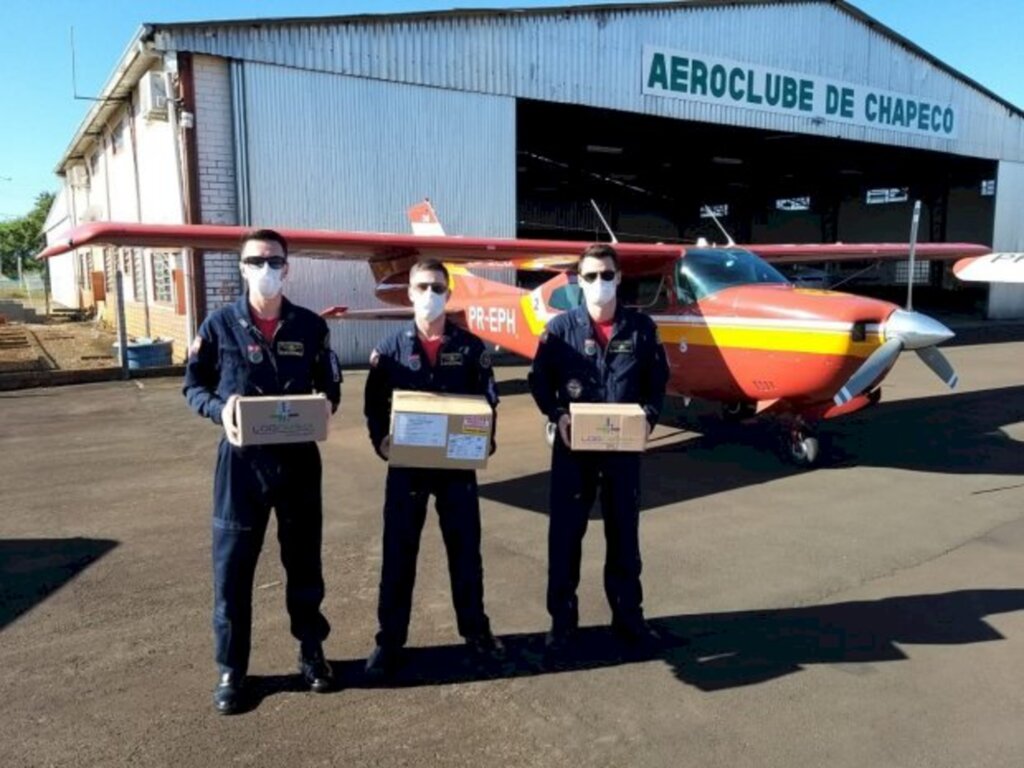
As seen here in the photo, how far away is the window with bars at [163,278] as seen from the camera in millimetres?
17062

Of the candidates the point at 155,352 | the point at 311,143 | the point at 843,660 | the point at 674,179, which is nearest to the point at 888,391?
the point at 843,660

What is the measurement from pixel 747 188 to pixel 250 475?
128 ft

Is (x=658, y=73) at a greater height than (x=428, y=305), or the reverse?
(x=658, y=73)

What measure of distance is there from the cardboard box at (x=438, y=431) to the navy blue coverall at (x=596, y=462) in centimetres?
48

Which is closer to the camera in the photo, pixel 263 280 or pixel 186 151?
pixel 263 280

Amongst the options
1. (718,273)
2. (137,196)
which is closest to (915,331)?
(718,273)

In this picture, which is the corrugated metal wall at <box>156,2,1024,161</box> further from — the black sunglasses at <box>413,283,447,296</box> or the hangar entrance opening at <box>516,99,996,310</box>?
the black sunglasses at <box>413,283,447,296</box>

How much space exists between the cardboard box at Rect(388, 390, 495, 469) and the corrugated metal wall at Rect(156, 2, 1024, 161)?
12471 mm

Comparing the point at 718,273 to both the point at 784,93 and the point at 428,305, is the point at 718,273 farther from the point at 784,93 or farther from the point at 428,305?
the point at 784,93

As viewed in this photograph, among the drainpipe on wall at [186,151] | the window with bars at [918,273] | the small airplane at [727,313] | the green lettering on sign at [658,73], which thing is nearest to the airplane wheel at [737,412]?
the small airplane at [727,313]

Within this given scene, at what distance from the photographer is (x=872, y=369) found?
6.26m

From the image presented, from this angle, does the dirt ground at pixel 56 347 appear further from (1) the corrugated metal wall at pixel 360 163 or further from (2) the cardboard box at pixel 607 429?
(2) the cardboard box at pixel 607 429

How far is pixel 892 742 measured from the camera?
9.88 ft

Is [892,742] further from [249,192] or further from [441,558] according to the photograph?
[249,192]
